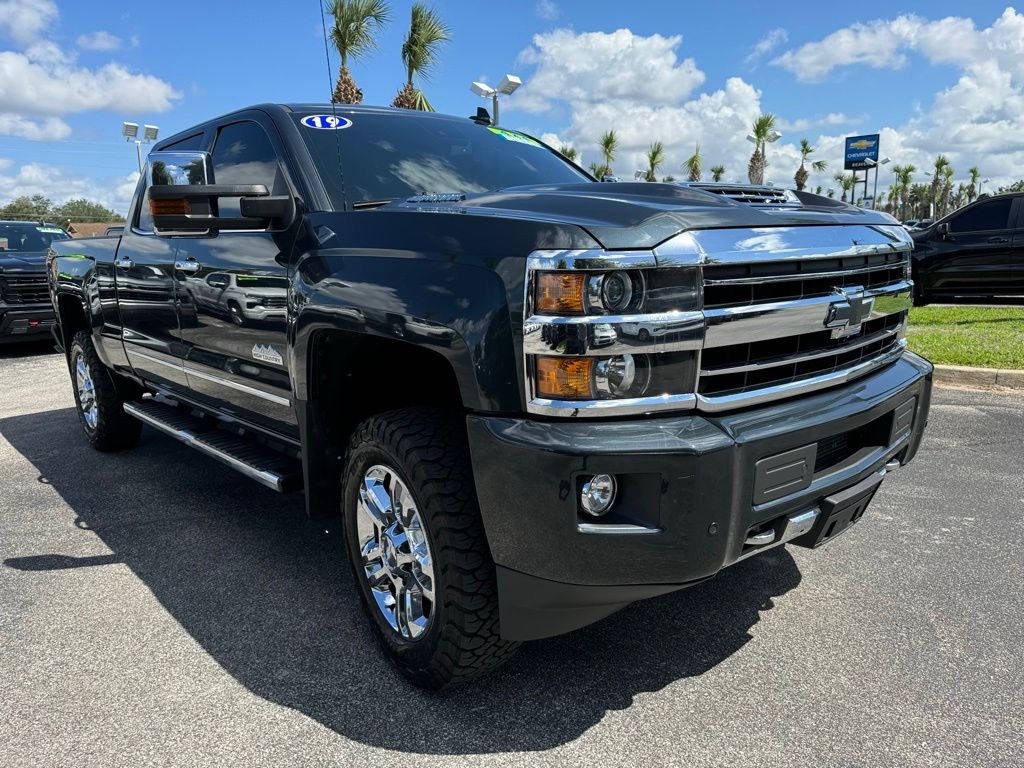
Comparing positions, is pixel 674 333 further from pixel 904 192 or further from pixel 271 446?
pixel 904 192

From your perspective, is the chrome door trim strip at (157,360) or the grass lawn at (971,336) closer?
the chrome door trim strip at (157,360)

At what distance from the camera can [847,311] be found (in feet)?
7.72

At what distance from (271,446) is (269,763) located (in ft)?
5.24

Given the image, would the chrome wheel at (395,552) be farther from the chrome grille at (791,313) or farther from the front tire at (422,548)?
the chrome grille at (791,313)

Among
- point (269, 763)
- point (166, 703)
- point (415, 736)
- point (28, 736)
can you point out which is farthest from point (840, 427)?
point (28, 736)

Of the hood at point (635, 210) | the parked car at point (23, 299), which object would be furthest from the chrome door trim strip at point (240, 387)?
the parked car at point (23, 299)

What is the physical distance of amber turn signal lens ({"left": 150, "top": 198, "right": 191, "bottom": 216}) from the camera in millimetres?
2619

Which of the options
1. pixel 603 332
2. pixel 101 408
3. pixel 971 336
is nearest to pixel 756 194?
pixel 603 332

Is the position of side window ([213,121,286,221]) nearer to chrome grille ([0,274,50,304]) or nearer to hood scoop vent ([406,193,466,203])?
hood scoop vent ([406,193,466,203])

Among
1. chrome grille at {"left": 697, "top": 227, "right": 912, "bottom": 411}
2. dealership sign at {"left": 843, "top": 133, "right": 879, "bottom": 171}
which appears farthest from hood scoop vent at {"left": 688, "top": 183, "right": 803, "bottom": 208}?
dealership sign at {"left": 843, "top": 133, "right": 879, "bottom": 171}

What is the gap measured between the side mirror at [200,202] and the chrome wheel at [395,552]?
41.3 inches

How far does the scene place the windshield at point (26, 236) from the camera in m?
11.3

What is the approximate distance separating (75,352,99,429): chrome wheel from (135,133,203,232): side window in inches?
51.4

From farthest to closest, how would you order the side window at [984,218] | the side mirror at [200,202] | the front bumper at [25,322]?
the side window at [984,218], the front bumper at [25,322], the side mirror at [200,202]
